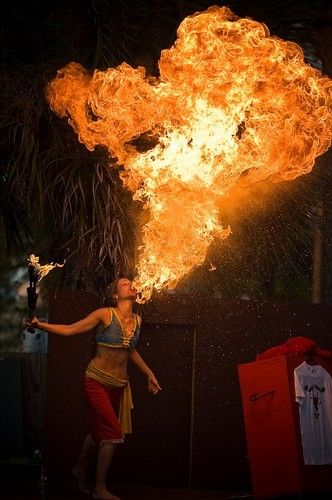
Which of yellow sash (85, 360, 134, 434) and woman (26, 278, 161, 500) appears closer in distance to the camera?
woman (26, 278, 161, 500)

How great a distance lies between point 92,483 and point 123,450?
0.55 metres

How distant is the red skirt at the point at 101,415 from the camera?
388 inches

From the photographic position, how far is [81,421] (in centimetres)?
1092

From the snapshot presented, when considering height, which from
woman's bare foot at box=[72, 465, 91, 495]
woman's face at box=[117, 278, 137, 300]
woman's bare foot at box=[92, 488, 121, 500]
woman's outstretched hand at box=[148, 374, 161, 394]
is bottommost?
woman's bare foot at box=[92, 488, 121, 500]

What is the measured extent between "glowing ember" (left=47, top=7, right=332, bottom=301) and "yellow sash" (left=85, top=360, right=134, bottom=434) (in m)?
0.89

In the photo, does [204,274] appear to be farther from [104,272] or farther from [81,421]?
[81,421]

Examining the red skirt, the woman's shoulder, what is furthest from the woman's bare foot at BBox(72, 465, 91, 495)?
the woman's shoulder

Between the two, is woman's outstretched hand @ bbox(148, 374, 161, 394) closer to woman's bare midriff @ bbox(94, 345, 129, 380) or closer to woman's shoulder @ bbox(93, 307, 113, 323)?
woman's bare midriff @ bbox(94, 345, 129, 380)

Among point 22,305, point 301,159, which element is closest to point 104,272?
point 301,159

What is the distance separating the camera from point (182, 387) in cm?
1104

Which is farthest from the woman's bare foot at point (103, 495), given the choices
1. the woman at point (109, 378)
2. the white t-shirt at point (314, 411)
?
the white t-shirt at point (314, 411)

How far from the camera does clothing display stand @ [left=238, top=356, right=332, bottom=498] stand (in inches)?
375

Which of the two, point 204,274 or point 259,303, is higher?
point 204,274

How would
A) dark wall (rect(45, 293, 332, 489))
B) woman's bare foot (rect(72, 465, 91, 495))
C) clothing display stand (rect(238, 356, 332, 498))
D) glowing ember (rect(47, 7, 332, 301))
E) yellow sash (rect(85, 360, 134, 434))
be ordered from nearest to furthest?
clothing display stand (rect(238, 356, 332, 498)) < yellow sash (rect(85, 360, 134, 434)) < woman's bare foot (rect(72, 465, 91, 495)) < glowing ember (rect(47, 7, 332, 301)) < dark wall (rect(45, 293, 332, 489))
